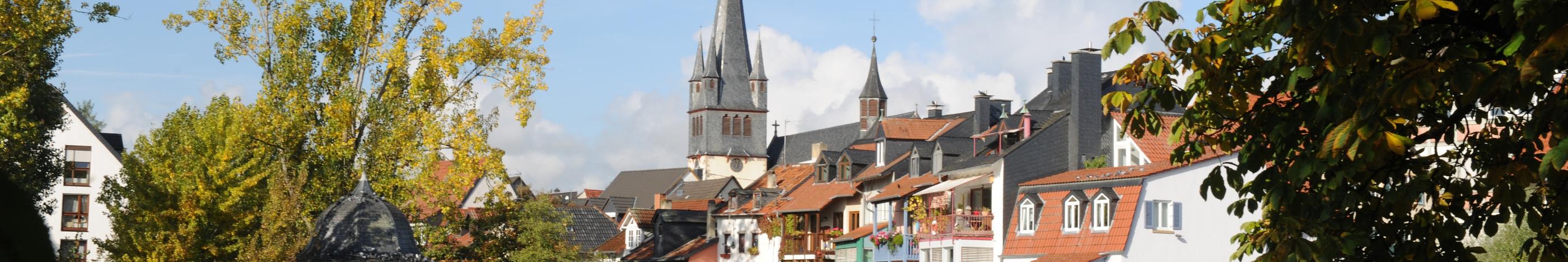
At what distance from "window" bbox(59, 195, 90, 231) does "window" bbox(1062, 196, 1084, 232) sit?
140 feet

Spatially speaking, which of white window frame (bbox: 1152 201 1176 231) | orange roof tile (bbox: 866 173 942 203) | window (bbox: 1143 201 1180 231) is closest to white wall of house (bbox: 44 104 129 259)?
orange roof tile (bbox: 866 173 942 203)

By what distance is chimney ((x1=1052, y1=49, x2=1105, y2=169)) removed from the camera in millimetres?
45406

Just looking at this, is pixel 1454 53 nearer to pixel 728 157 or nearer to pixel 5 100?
pixel 5 100

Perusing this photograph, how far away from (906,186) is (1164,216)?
628 inches

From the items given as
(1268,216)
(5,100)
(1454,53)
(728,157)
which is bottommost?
(1268,216)

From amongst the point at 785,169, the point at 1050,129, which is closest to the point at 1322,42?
the point at 1050,129

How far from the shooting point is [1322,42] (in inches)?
331

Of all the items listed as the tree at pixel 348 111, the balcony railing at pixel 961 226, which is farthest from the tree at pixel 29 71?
the balcony railing at pixel 961 226

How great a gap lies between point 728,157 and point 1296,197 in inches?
6196

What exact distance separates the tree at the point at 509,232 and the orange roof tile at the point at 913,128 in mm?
13395

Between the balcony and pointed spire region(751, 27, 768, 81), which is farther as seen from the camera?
pointed spire region(751, 27, 768, 81)

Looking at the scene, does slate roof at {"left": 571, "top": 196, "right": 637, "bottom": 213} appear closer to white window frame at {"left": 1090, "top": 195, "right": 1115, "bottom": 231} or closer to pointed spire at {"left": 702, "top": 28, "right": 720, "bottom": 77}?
pointed spire at {"left": 702, "top": 28, "right": 720, "bottom": 77}

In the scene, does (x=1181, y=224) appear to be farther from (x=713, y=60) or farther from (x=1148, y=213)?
(x=713, y=60)

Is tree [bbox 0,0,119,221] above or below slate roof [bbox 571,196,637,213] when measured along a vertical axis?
below
